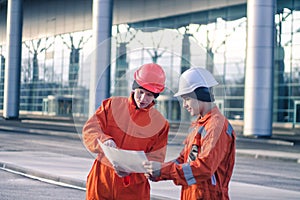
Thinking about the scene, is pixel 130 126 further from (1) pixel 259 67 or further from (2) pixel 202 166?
(1) pixel 259 67

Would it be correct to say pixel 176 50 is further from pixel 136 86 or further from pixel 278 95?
pixel 278 95

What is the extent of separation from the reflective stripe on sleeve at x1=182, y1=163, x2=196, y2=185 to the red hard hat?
1.62ft

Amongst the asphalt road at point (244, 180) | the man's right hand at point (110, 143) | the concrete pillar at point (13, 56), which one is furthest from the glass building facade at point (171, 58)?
the concrete pillar at point (13, 56)

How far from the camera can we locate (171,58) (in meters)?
3.54

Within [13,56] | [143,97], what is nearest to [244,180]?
[143,97]

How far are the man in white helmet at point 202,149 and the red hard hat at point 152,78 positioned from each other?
132mm

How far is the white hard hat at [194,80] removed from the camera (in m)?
3.49

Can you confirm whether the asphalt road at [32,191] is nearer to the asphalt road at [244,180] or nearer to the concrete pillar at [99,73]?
the asphalt road at [244,180]

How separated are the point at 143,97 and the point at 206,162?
58 centimetres

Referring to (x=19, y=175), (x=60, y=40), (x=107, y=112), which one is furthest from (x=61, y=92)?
(x=107, y=112)

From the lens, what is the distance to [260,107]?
33.5 m

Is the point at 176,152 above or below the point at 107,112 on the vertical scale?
below

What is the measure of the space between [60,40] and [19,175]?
192ft

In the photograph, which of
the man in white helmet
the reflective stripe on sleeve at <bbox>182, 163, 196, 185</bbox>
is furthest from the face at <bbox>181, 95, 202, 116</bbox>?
the reflective stripe on sleeve at <bbox>182, 163, 196, 185</bbox>
